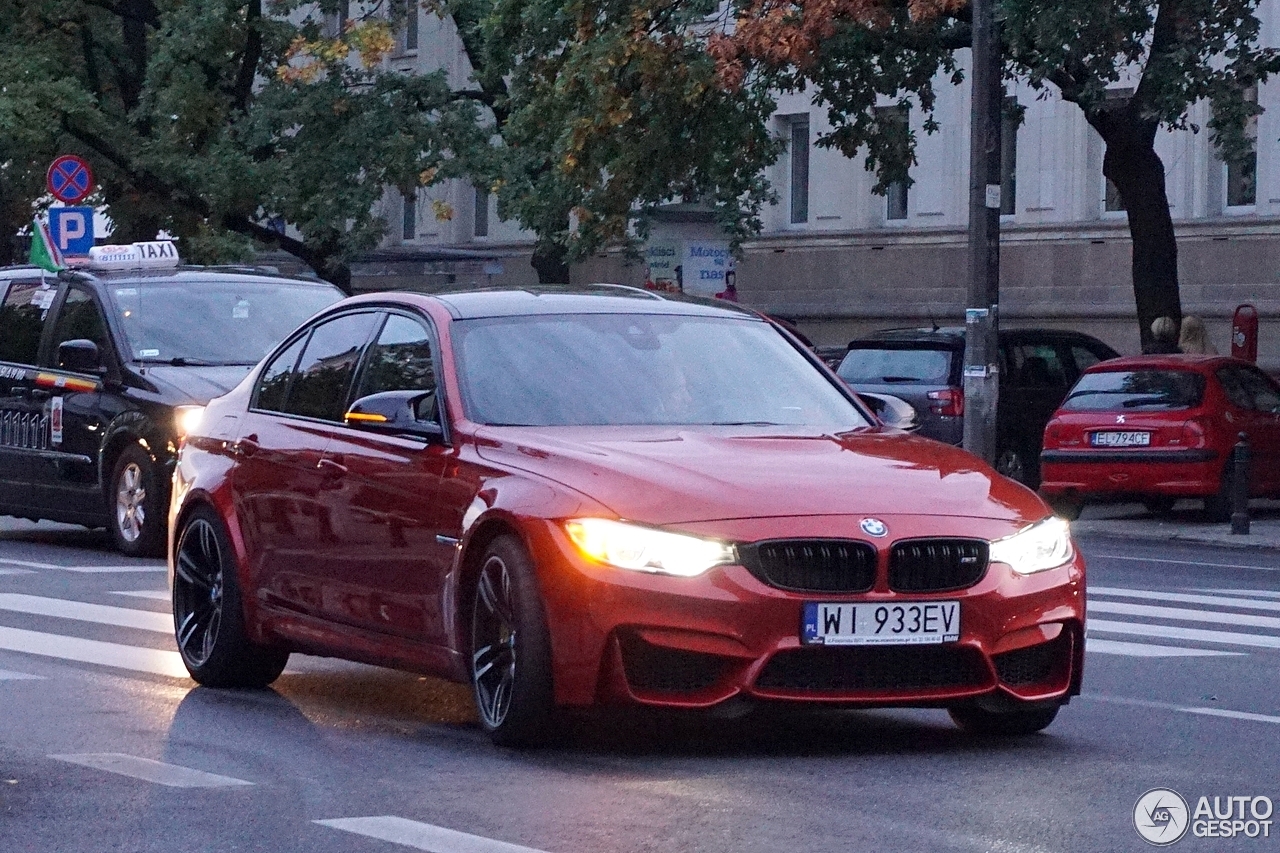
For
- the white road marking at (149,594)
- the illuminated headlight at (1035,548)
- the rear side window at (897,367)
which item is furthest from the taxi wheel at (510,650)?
the rear side window at (897,367)

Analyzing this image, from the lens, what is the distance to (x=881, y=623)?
7.36m

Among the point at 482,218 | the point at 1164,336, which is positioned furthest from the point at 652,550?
the point at 482,218

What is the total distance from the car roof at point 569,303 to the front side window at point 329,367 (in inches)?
6.8

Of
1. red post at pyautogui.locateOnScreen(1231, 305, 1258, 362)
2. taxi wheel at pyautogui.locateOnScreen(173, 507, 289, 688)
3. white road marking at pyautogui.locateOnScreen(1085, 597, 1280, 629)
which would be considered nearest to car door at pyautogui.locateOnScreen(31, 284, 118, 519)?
white road marking at pyautogui.locateOnScreen(1085, 597, 1280, 629)

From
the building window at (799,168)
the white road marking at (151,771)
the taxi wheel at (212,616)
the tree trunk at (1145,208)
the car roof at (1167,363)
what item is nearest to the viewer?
the white road marking at (151,771)

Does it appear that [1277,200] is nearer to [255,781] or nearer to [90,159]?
[90,159]

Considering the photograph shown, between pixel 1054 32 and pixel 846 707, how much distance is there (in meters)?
17.0

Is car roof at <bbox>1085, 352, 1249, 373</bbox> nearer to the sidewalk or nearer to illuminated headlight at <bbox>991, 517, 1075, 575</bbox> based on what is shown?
the sidewalk

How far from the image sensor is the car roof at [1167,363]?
73.7 feet

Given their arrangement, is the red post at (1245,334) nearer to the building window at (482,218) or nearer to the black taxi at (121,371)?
the black taxi at (121,371)

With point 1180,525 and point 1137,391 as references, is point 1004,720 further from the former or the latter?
point 1180,525

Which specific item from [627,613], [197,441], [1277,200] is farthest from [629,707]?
[1277,200]

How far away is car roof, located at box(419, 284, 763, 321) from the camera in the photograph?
877 centimetres

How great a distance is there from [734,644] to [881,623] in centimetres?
44
